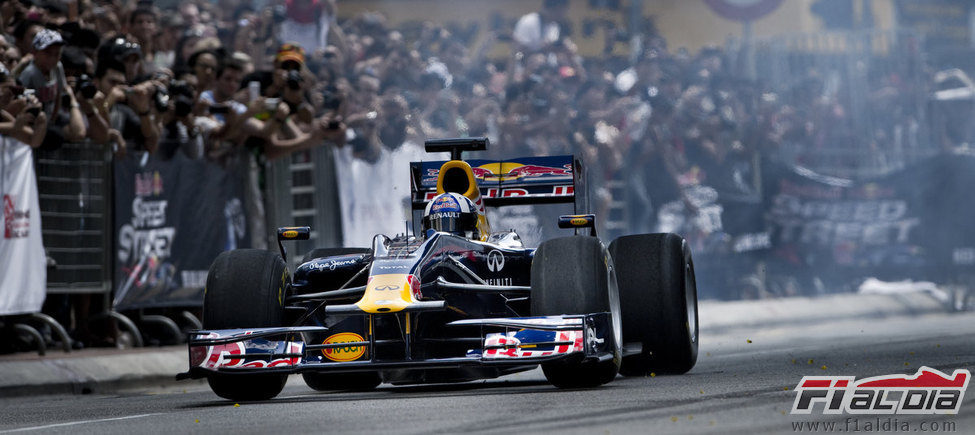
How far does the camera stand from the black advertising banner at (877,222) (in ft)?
81.6

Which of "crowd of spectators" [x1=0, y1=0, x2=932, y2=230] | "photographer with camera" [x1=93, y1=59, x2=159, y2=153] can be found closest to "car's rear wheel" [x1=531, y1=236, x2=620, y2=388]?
"crowd of spectators" [x1=0, y1=0, x2=932, y2=230]

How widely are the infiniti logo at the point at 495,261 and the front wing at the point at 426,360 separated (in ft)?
2.99

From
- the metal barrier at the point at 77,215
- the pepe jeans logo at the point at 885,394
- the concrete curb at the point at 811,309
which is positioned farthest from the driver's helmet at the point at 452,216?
the concrete curb at the point at 811,309

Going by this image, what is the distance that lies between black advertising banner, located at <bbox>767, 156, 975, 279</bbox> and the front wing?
613 inches

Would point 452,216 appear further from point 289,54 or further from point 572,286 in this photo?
point 289,54

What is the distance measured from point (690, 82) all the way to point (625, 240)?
15.3m

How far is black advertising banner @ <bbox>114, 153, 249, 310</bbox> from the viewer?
14.9 m

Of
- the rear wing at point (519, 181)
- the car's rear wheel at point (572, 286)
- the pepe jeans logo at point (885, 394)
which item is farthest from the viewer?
the rear wing at point (519, 181)

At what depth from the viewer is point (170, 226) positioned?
610 inches

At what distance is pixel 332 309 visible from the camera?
938 centimetres

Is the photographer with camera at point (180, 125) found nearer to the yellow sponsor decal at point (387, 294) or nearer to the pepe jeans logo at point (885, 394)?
the yellow sponsor decal at point (387, 294)

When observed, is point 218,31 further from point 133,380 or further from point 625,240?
point 625,240

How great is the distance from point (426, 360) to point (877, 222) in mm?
17925

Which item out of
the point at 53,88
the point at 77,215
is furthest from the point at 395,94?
the point at 53,88
